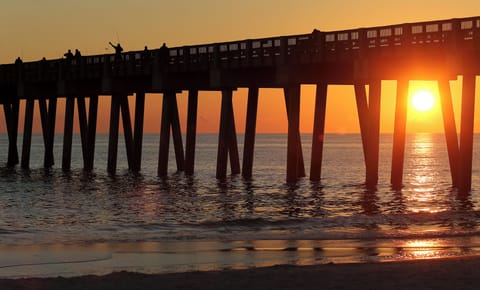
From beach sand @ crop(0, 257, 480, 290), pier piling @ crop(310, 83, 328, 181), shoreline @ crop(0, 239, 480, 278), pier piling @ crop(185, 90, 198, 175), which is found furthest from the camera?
pier piling @ crop(185, 90, 198, 175)

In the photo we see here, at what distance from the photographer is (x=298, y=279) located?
63.9 feet

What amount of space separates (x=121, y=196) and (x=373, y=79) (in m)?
13.0

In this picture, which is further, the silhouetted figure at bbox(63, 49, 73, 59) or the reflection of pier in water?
the silhouetted figure at bbox(63, 49, 73, 59)

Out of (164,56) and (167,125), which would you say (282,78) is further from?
(167,125)

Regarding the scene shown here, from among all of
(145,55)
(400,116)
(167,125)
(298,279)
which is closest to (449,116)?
(400,116)

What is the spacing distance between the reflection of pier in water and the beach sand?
21.3 m

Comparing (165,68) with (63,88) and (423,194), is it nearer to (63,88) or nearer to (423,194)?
(63,88)

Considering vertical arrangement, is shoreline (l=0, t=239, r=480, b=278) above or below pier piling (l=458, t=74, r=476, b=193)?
below

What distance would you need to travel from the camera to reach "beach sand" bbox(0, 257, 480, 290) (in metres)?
18.7

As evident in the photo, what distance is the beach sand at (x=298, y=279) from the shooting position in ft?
61.5

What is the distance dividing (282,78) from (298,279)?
3058 cm

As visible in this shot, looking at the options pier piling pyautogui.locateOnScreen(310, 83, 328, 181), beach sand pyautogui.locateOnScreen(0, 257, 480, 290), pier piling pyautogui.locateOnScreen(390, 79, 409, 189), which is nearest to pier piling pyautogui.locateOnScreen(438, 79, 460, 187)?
pier piling pyautogui.locateOnScreen(390, 79, 409, 189)

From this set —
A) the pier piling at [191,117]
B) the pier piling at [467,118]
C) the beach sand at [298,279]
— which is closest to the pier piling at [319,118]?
the pier piling at [191,117]

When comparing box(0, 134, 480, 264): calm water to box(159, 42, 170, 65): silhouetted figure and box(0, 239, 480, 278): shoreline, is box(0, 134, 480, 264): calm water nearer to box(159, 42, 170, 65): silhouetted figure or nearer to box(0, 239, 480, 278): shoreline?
box(0, 239, 480, 278): shoreline
